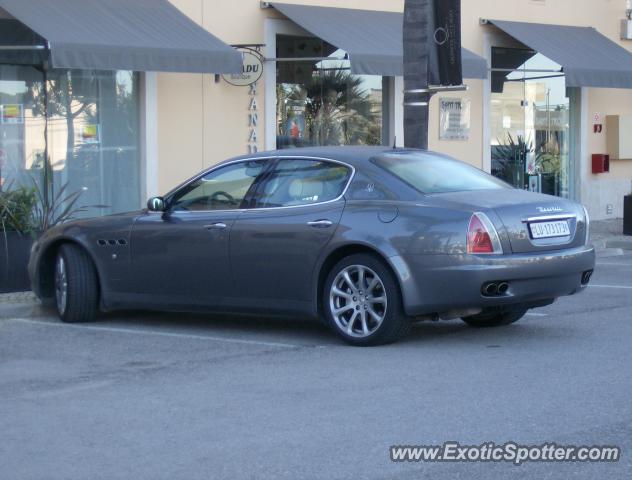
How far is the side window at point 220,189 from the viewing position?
9562 mm

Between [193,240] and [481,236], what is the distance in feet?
8.02

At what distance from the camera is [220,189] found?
9.70 meters

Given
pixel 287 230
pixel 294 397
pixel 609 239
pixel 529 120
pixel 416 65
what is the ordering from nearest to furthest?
pixel 294 397
pixel 287 230
pixel 416 65
pixel 609 239
pixel 529 120

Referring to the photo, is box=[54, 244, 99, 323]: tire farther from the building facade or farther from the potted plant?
the building facade

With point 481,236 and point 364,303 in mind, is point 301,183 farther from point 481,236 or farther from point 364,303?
point 481,236

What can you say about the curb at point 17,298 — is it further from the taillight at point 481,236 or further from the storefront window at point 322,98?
the storefront window at point 322,98

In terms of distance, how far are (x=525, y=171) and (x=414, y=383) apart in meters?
14.1

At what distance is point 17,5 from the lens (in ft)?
45.6

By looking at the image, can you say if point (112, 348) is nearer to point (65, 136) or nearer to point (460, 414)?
point (460, 414)

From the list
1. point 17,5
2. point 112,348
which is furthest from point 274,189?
point 17,5

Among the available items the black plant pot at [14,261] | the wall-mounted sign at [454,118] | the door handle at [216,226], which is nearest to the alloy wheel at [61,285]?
the black plant pot at [14,261]

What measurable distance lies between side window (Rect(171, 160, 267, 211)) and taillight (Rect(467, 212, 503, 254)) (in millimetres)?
2018

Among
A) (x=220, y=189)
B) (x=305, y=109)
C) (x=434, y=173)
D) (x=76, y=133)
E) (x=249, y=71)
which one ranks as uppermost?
(x=249, y=71)

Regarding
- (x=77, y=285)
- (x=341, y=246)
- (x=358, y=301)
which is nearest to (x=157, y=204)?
(x=77, y=285)
